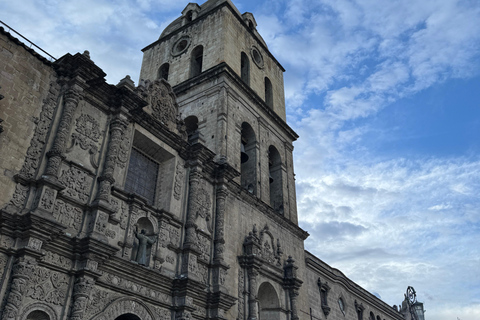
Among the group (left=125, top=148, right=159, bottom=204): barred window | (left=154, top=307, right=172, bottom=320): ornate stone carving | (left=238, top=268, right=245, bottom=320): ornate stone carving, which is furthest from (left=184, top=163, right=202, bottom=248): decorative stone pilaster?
(left=238, top=268, right=245, bottom=320): ornate stone carving

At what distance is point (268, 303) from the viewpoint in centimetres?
1809

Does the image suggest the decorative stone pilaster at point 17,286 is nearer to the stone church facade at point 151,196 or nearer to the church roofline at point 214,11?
the stone church facade at point 151,196

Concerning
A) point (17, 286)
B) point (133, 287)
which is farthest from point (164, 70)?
point (17, 286)

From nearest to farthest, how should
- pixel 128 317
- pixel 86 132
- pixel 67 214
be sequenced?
pixel 67 214
pixel 128 317
pixel 86 132

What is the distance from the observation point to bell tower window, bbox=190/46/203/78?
23562mm

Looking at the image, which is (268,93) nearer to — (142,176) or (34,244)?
(142,176)

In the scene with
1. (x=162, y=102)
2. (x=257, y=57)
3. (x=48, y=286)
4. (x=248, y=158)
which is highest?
(x=257, y=57)

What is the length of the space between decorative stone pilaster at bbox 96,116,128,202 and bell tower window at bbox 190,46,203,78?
10439 millimetres

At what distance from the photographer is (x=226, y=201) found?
→ 17.1m

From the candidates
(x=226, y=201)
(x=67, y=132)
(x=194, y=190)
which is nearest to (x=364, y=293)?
(x=226, y=201)

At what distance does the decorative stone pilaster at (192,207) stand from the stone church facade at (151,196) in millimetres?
40

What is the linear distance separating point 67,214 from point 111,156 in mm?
2308

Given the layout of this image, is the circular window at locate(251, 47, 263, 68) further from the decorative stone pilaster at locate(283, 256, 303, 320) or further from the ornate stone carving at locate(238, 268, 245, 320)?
the ornate stone carving at locate(238, 268, 245, 320)

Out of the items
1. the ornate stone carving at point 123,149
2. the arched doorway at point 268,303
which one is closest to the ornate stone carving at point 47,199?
the ornate stone carving at point 123,149
